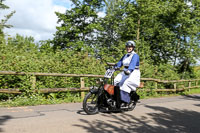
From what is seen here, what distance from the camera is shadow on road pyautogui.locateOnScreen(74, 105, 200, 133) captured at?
506cm

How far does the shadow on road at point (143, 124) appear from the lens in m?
5.06

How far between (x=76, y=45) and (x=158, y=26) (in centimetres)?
1202

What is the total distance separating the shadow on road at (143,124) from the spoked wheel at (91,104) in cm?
33

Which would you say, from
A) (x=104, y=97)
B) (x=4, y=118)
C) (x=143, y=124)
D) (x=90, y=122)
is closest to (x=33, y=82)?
(x=4, y=118)

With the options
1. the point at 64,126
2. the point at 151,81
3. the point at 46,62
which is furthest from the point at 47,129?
the point at 151,81

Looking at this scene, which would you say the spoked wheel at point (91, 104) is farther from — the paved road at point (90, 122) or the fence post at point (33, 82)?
the fence post at point (33, 82)

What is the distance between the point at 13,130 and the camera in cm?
453

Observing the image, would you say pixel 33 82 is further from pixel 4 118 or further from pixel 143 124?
pixel 143 124

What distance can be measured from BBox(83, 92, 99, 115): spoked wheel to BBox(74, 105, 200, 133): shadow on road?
0.33 meters

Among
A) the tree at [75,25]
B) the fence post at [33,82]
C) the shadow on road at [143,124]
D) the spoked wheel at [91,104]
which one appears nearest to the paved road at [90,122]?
the shadow on road at [143,124]

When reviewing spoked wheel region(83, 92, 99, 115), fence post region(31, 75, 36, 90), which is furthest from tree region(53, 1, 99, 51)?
spoked wheel region(83, 92, 99, 115)

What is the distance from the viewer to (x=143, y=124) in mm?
5680

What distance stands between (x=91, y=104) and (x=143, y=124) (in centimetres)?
158

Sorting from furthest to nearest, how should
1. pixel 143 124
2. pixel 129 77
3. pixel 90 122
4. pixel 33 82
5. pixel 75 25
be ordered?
1. pixel 75 25
2. pixel 33 82
3. pixel 129 77
4. pixel 143 124
5. pixel 90 122
